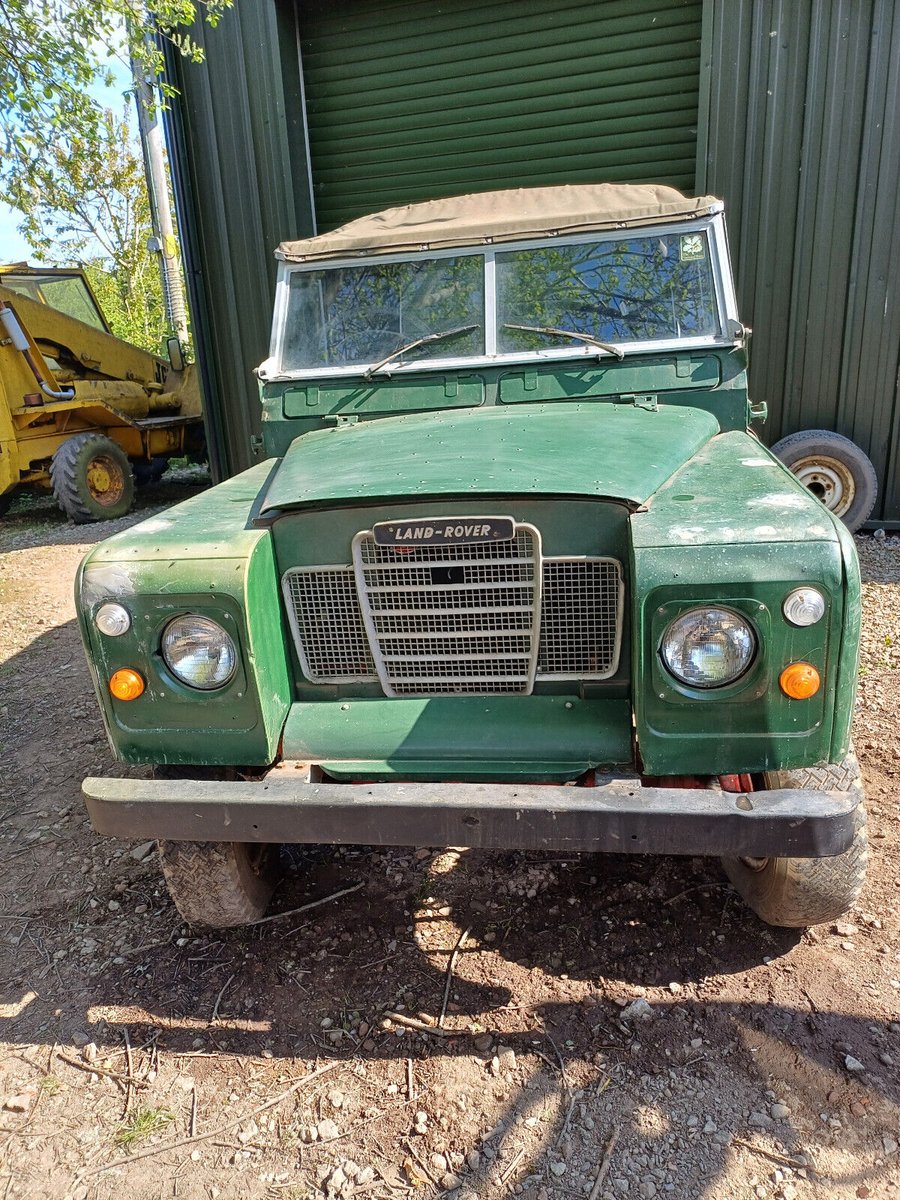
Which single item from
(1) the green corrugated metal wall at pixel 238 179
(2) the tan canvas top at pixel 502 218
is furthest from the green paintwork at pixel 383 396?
(1) the green corrugated metal wall at pixel 238 179

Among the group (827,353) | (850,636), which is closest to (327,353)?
(850,636)

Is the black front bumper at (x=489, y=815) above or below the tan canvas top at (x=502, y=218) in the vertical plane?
below

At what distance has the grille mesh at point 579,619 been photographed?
231 centimetres

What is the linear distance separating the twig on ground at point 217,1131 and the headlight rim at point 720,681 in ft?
4.51

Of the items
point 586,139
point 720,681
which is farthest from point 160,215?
point 720,681

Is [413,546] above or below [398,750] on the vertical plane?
above

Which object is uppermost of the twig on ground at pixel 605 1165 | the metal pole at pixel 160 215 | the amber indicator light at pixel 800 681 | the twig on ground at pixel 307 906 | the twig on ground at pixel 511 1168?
the metal pole at pixel 160 215

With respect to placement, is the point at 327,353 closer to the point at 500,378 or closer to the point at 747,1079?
the point at 500,378

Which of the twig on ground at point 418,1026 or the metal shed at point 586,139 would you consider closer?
the twig on ground at point 418,1026

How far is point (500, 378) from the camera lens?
11.3ft

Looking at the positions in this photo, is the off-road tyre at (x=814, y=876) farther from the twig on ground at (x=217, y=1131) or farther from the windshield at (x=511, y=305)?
the windshield at (x=511, y=305)

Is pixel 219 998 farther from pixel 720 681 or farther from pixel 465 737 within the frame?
pixel 720 681

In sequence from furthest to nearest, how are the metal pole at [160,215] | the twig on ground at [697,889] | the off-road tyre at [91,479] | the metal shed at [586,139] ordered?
the metal pole at [160,215], the off-road tyre at [91,479], the metal shed at [586,139], the twig on ground at [697,889]

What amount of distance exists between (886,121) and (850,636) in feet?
20.3
